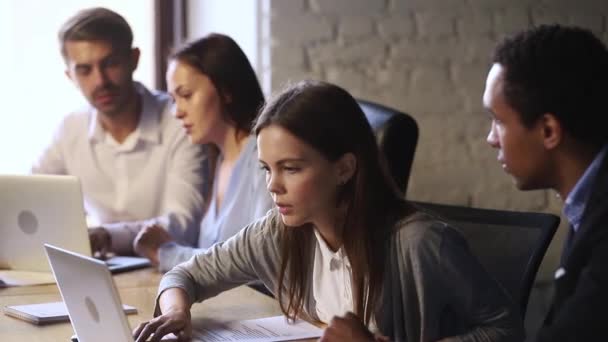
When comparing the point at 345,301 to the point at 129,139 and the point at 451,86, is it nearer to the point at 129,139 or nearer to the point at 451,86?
the point at 129,139

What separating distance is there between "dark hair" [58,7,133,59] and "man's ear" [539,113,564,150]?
1638mm

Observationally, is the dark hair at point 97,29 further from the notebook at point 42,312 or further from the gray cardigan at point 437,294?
the gray cardigan at point 437,294

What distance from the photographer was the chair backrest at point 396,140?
2170 millimetres

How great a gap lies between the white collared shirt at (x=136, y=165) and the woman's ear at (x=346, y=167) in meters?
1.03

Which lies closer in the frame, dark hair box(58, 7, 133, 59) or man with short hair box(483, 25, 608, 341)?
man with short hair box(483, 25, 608, 341)

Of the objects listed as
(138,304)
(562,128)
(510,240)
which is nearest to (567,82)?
(562,128)

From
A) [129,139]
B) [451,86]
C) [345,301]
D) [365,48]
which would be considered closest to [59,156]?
[129,139]

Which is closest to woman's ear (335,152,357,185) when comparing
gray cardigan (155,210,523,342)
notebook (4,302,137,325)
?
gray cardigan (155,210,523,342)

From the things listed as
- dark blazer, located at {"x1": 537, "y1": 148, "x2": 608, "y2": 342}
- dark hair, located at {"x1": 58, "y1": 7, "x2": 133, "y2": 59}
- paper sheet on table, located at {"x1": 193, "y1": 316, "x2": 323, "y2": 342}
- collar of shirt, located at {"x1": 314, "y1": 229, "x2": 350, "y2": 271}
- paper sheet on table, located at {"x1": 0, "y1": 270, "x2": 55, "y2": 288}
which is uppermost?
dark hair, located at {"x1": 58, "y1": 7, "x2": 133, "y2": 59}

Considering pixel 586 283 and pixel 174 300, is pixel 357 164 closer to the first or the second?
pixel 174 300

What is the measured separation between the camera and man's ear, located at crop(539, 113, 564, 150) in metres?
1.47

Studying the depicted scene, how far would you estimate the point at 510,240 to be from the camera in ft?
6.48

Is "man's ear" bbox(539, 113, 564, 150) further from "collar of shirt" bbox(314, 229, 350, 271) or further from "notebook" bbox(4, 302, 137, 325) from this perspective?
"notebook" bbox(4, 302, 137, 325)

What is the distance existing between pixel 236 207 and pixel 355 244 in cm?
78
